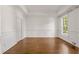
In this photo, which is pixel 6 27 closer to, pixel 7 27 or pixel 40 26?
pixel 7 27

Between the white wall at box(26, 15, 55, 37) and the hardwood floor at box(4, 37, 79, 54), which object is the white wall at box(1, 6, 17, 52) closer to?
the hardwood floor at box(4, 37, 79, 54)

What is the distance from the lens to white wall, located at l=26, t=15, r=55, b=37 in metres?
14.8

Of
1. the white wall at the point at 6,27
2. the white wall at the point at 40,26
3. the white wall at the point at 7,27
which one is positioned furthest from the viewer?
A: the white wall at the point at 40,26

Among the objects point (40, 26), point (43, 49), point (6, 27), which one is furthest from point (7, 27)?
point (40, 26)

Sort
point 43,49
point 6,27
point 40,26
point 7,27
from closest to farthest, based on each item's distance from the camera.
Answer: point 6,27
point 7,27
point 43,49
point 40,26

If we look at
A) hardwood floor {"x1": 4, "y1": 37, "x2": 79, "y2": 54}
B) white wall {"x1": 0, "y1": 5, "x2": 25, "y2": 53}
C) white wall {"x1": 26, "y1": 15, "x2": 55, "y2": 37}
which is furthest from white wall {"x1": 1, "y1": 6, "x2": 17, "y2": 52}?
white wall {"x1": 26, "y1": 15, "x2": 55, "y2": 37}

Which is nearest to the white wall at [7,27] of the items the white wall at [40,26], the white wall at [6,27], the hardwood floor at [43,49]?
the white wall at [6,27]

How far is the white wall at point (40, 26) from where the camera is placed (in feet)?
48.6

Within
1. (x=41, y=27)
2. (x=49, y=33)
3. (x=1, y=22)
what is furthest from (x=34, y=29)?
(x=1, y=22)

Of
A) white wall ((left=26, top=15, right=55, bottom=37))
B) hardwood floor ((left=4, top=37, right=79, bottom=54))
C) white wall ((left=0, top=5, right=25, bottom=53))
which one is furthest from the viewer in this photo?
white wall ((left=26, top=15, right=55, bottom=37))

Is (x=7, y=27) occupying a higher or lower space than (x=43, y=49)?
higher

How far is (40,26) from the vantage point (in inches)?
592

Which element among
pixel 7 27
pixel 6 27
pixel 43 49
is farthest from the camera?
pixel 43 49

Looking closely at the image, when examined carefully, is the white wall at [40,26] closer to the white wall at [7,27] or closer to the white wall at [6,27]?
the white wall at [7,27]
